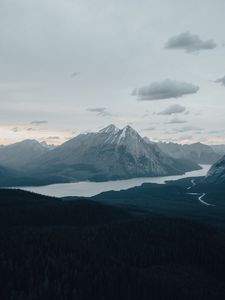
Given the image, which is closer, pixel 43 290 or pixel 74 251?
pixel 43 290

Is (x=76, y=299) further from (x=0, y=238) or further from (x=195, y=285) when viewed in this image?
(x=0, y=238)

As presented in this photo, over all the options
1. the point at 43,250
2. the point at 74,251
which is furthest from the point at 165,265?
the point at 43,250

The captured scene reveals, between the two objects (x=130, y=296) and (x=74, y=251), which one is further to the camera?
(x=74, y=251)

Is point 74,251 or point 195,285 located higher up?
point 74,251

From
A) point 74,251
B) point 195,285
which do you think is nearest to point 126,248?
point 74,251

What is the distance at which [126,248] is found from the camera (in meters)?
194

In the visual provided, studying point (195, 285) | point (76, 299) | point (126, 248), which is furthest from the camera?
point (126, 248)

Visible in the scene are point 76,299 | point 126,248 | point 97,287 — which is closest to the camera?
point 76,299

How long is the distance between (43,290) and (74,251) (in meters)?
34.7

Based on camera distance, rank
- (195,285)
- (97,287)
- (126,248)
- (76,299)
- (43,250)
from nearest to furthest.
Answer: (76,299)
(97,287)
(195,285)
(43,250)
(126,248)

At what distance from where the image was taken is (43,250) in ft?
568

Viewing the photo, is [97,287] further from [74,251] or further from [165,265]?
[165,265]

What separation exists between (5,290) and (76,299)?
2168cm

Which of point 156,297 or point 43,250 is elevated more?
point 43,250
